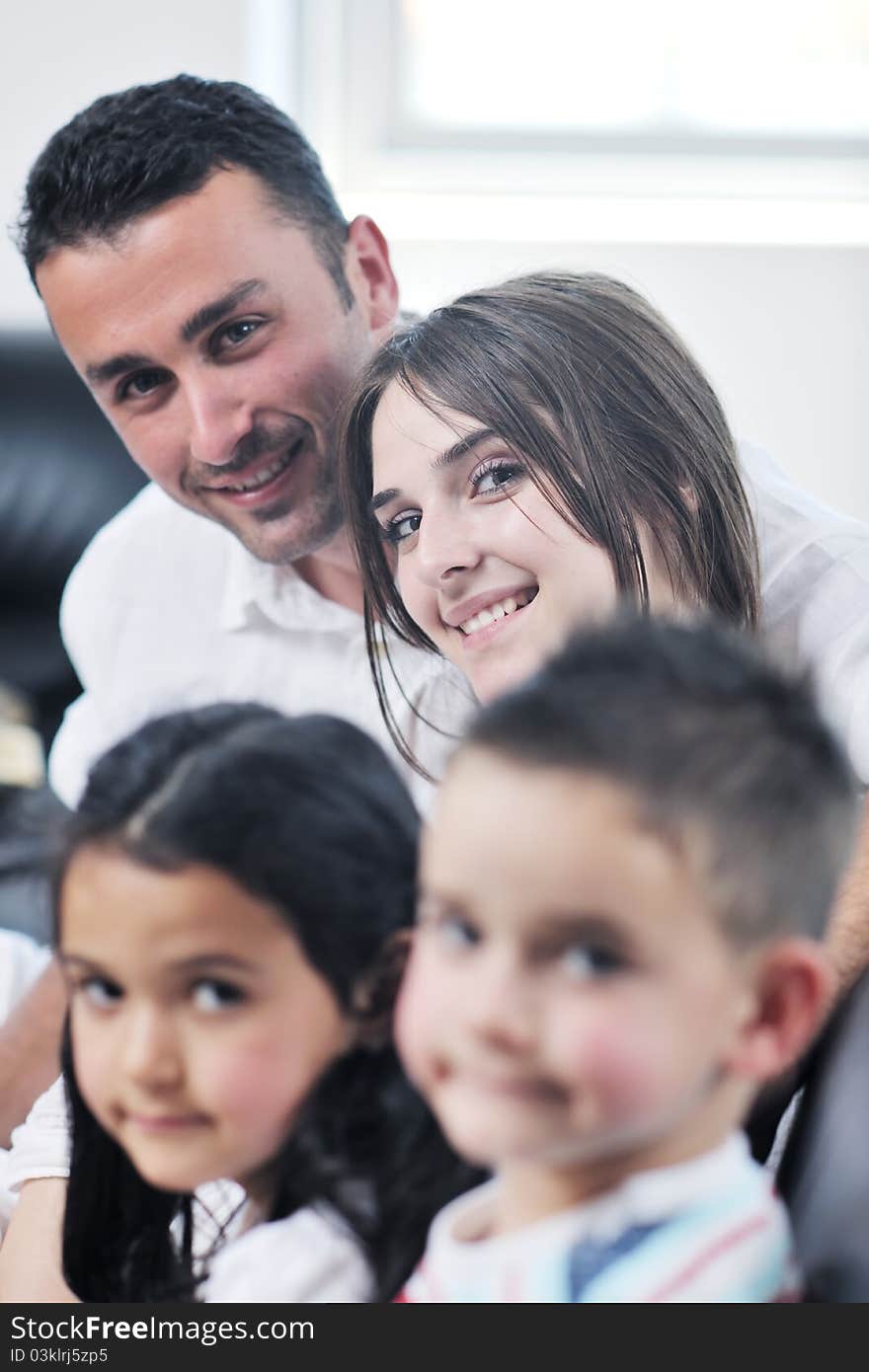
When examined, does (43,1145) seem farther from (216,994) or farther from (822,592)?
(822,592)

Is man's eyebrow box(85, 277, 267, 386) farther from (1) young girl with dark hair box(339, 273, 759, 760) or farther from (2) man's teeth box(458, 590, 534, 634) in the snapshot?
(2) man's teeth box(458, 590, 534, 634)

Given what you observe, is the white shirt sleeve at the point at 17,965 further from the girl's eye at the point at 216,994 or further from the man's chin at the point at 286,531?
the girl's eye at the point at 216,994

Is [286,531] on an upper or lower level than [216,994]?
lower

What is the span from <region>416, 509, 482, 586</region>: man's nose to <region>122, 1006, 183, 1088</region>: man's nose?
12.4 inches

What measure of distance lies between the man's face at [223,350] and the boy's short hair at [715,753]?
58cm

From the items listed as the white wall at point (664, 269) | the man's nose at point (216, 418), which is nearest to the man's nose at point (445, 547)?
the man's nose at point (216, 418)

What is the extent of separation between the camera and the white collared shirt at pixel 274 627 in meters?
0.85

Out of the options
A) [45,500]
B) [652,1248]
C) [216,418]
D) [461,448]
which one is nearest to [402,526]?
[461,448]

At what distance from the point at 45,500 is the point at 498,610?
114cm

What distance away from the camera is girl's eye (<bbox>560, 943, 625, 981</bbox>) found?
39 centimetres

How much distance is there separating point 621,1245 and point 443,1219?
67mm

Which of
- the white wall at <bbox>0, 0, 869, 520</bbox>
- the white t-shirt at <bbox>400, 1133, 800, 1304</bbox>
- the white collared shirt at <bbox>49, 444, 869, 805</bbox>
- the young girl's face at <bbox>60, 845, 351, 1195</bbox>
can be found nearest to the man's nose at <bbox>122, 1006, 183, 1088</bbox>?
the young girl's face at <bbox>60, 845, 351, 1195</bbox>

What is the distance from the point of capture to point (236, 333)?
97 centimetres

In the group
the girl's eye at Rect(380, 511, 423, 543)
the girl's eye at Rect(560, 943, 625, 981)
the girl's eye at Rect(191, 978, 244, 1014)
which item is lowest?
the girl's eye at Rect(380, 511, 423, 543)
